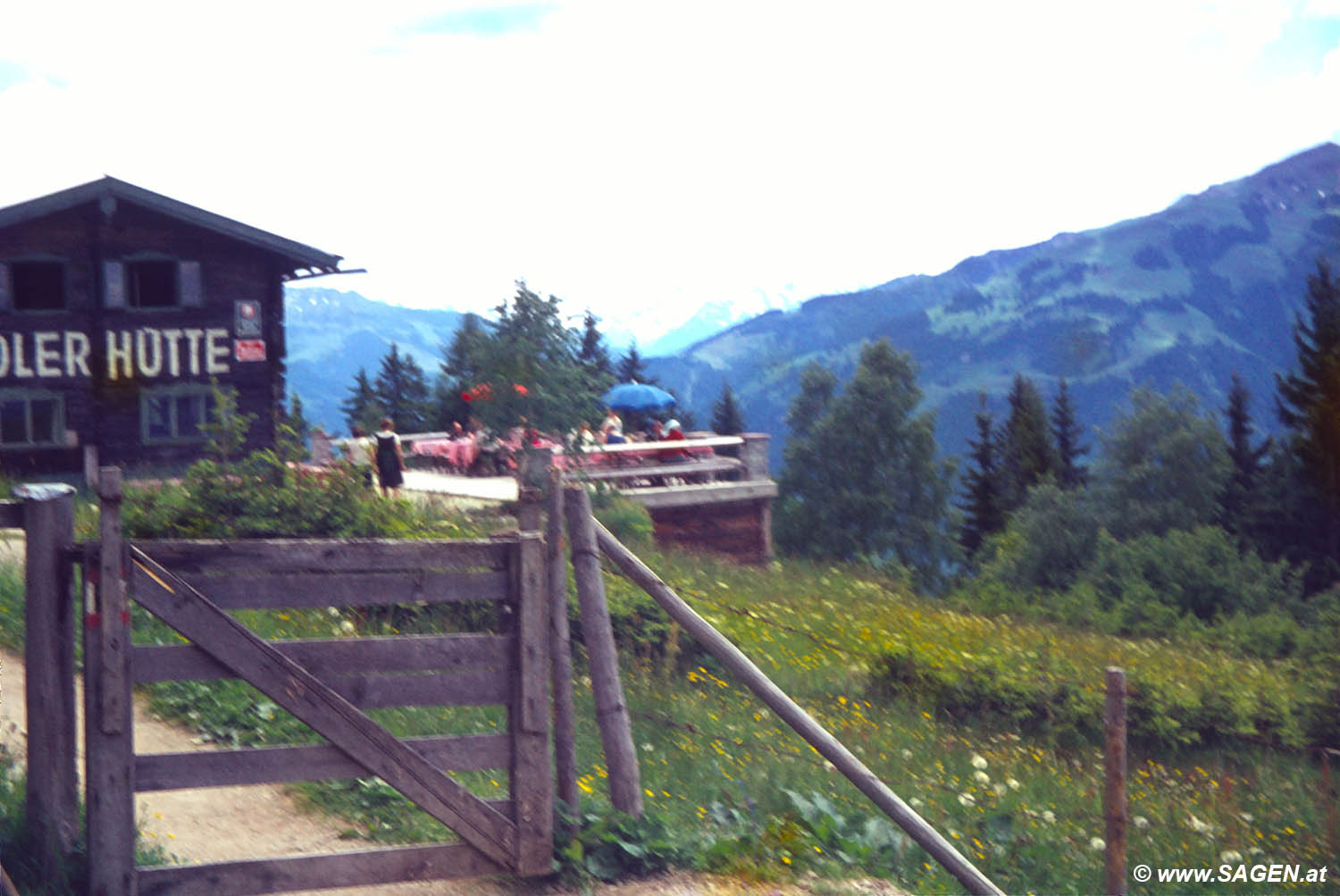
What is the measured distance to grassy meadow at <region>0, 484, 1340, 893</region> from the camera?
557cm

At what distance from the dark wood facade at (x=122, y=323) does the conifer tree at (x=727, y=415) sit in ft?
168

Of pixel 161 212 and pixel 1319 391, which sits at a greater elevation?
pixel 161 212

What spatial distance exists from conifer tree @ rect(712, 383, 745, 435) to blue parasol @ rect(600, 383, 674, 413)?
42264 mm

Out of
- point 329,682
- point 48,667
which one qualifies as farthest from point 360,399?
point 329,682

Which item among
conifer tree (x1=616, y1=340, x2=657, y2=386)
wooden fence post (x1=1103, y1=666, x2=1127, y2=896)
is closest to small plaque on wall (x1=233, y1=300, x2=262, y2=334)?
wooden fence post (x1=1103, y1=666, x2=1127, y2=896)

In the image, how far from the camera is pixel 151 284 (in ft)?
79.2

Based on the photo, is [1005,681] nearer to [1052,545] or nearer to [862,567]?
[862,567]

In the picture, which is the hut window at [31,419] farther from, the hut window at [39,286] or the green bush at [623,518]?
the green bush at [623,518]

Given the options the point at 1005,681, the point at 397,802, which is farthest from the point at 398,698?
the point at 1005,681

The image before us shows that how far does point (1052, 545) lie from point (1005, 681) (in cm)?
3967

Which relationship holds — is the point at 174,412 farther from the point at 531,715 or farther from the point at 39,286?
the point at 531,715

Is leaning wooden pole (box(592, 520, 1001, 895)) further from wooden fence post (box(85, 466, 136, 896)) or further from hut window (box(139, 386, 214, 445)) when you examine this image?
hut window (box(139, 386, 214, 445))

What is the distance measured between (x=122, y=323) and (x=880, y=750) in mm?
19866
